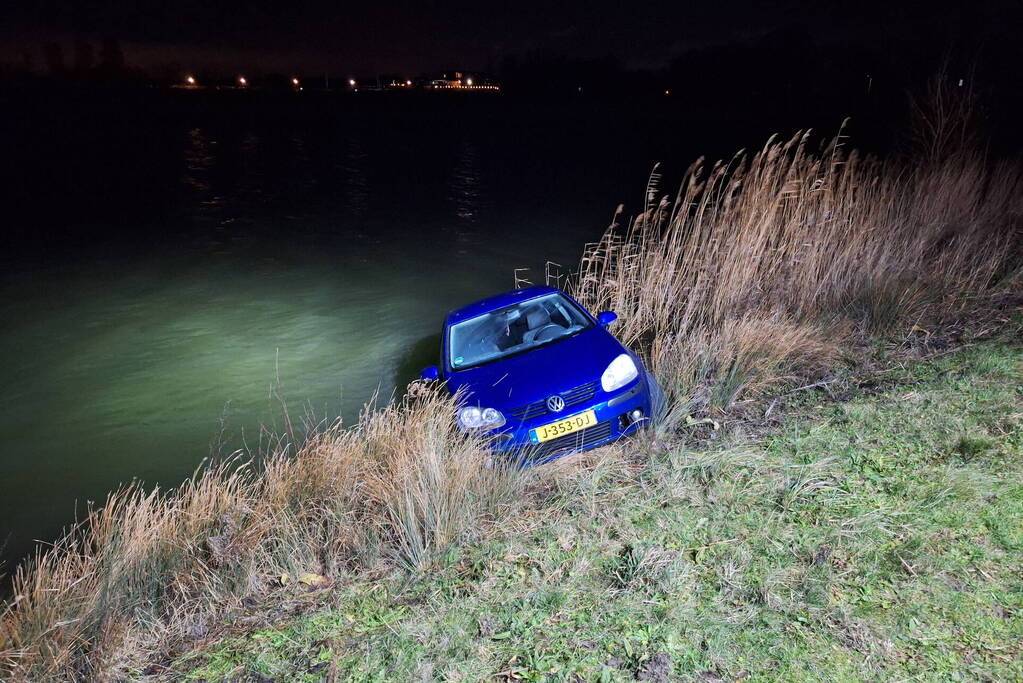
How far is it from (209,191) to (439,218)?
12.1 metres

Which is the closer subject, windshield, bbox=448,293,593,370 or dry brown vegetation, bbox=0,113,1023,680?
dry brown vegetation, bbox=0,113,1023,680

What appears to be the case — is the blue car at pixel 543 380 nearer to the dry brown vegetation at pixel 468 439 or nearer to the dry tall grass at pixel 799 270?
the dry brown vegetation at pixel 468 439

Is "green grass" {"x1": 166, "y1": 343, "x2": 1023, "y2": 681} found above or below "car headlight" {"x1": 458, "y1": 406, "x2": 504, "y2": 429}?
above

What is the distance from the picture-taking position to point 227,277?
17891 mm

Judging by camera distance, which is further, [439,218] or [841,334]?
[439,218]

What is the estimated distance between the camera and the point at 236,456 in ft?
27.7

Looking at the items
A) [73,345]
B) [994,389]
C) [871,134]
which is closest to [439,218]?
[73,345]

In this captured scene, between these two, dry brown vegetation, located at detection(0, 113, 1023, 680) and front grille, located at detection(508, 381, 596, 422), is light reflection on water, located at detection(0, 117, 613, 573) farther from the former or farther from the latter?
front grille, located at detection(508, 381, 596, 422)

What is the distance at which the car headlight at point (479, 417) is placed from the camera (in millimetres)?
6297

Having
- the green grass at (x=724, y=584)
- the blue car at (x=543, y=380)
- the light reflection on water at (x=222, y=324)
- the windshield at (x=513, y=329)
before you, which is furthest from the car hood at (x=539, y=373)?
the light reflection on water at (x=222, y=324)

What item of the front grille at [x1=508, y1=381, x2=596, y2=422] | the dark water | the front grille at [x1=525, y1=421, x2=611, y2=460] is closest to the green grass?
the front grille at [x1=525, y1=421, x2=611, y2=460]

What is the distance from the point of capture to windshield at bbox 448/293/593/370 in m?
7.48

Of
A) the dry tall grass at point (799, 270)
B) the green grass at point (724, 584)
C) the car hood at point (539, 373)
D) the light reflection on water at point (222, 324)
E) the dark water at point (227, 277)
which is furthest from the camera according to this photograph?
the dark water at point (227, 277)

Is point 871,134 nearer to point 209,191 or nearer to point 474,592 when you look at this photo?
point 209,191
